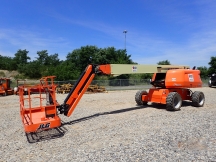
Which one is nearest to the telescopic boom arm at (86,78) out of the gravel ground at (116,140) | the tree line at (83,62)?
the gravel ground at (116,140)

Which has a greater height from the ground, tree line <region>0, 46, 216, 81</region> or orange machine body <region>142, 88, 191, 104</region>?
tree line <region>0, 46, 216, 81</region>

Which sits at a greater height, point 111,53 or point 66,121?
point 111,53

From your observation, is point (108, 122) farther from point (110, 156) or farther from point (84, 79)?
point (110, 156)

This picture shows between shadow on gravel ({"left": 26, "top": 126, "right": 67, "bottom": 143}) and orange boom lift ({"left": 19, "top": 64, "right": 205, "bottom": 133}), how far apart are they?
327 millimetres

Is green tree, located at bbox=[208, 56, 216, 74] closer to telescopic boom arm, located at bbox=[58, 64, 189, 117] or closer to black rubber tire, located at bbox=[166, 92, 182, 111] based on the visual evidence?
black rubber tire, located at bbox=[166, 92, 182, 111]

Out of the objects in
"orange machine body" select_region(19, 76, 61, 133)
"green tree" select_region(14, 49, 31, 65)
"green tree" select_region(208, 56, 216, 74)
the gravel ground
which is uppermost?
"green tree" select_region(14, 49, 31, 65)

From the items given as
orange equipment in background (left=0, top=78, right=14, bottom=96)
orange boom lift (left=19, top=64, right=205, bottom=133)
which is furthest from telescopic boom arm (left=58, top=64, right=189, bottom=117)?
orange equipment in background (left=0, top=78, right=14, bottom=96)

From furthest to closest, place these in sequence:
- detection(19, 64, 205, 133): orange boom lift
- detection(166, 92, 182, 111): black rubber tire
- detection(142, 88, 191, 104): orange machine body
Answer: detection(142, 88, 191, 104): orange machine body → detection(166, 92, 182, 111): black rubber tire → detection(19, 64, 205, 133): orange boom lift

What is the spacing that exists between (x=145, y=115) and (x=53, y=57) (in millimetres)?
78494

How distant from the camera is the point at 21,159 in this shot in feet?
16.6

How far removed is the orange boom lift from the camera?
23.2ft

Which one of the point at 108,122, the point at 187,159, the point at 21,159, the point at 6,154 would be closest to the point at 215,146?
the point at 187,159

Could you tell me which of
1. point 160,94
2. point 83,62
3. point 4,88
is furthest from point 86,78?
point 83,62

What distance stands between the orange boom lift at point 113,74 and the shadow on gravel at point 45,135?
12.9 inches
